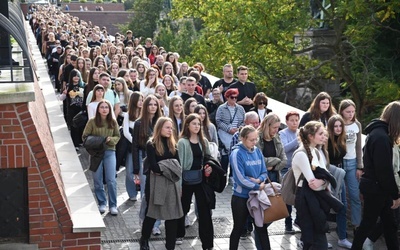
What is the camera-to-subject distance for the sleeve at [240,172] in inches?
350

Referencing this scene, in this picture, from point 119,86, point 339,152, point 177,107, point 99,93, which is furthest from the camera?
point 119,86

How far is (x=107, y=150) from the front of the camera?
1124 cm

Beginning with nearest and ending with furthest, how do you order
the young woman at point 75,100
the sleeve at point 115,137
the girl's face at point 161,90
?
the sleeve at point 115,137
the girl's face at point 161,90
the young woman at point 75,100

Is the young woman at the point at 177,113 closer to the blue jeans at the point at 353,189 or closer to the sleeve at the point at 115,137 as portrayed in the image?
the sleeve at the point at 115,137

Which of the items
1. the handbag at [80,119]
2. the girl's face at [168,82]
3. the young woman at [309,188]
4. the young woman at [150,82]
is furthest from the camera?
the young woman at [150,82]

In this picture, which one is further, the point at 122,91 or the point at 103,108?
the point at 122,91

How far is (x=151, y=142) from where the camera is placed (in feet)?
30.6

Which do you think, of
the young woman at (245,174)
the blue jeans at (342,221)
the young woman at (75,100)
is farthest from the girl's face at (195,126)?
the young woman at (75,100)

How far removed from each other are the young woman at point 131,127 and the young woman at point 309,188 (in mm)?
3647

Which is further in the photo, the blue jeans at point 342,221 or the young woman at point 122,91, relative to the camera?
the young woman at point 122,91

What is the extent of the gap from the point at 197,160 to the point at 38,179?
8.92ft

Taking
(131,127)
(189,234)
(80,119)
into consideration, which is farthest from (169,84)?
(189,234)

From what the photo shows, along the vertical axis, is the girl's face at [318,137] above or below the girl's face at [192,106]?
above

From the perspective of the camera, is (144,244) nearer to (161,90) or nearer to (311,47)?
(161,90)
